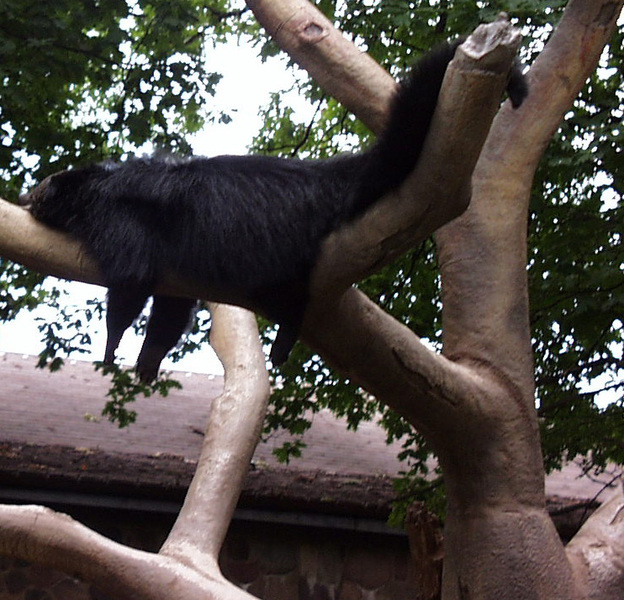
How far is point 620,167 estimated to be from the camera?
16.4 feet

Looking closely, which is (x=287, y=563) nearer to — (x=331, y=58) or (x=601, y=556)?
(x=601, y=556)

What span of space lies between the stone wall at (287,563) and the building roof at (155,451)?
1.29 ft

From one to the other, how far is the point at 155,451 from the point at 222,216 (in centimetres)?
438

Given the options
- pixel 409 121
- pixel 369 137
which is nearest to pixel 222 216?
pixel 409 121

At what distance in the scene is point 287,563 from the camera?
684cm

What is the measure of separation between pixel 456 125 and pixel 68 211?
5.25 ft

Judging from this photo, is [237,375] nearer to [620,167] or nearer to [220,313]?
[220,313]

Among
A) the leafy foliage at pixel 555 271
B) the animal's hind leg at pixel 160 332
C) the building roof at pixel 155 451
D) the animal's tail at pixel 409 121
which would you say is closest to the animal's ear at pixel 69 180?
the animal's hind leg at pixel 160 332

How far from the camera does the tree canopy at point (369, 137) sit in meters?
5.14

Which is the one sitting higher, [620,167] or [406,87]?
[620,167]

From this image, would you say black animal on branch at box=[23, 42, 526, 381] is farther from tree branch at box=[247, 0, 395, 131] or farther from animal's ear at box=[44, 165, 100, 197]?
tree branch at box=[247, 0, 395, 131]

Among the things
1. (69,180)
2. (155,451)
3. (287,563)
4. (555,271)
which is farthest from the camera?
(155,451)

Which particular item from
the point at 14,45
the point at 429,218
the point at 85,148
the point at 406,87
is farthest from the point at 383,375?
the point at 85,148

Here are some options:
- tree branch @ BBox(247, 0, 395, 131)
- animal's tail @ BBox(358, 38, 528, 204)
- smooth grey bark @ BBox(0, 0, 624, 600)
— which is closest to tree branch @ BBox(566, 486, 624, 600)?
smooth grey bark @ BBox(0, 0, 624, 600)
